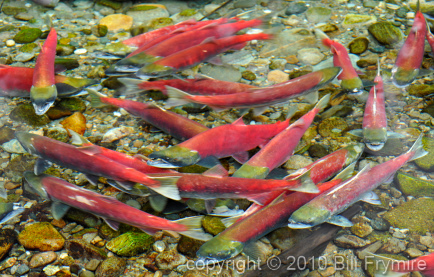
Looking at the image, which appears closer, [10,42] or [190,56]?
[190,56]

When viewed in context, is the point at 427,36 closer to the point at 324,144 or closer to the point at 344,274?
the point at 324,144

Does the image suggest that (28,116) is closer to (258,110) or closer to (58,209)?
(58,209)

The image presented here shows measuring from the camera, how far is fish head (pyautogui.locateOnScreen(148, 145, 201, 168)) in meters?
2.98

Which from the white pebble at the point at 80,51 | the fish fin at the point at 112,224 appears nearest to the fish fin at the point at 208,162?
the fish fin at the point at 112,224

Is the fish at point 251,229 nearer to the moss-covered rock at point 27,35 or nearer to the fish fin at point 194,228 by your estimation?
the fish fin at point 194,228

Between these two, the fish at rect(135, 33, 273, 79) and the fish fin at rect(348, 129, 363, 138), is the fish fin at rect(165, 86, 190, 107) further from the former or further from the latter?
the fish fin at rect(348, 129, 363, 138)

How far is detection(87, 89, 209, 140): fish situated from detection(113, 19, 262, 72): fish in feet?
1.77

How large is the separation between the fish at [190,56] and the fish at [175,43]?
0.12 m

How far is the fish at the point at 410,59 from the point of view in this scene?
14.3 feet

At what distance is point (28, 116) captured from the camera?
13.5ft

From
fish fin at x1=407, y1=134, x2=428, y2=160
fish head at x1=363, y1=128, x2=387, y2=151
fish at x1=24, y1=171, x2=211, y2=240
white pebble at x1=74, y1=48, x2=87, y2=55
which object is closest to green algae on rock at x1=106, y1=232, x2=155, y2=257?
fish at x1=24, y1=171, x2=211, y2=240

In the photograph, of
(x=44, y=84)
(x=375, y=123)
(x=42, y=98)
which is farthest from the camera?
(x=44, y=84)

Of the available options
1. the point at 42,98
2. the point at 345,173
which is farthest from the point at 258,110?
the point at 42,98

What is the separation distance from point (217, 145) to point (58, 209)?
1398mm
